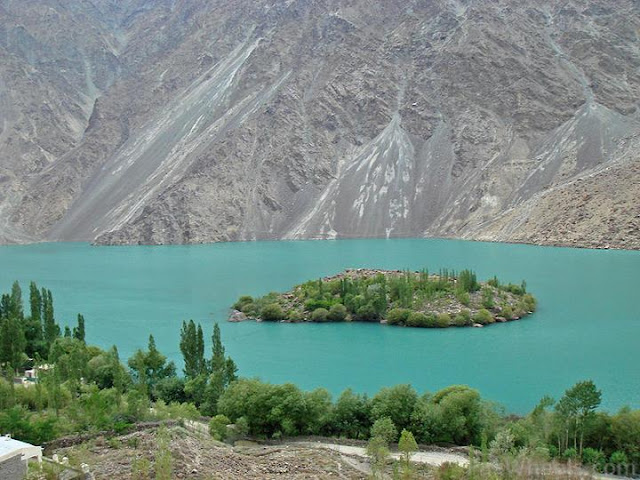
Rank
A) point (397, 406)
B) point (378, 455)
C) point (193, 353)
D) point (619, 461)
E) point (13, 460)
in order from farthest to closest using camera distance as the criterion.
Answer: point (193, 353)
point (397, 406)
point (619, 461)
point (378, 455)
point (13, 460)

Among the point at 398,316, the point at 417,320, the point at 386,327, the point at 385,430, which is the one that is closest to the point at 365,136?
the point at 398,316

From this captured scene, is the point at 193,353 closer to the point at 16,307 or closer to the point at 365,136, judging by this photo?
the point at 16,307

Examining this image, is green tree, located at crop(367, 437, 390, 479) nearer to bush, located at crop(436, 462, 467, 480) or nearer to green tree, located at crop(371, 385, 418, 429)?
bush, located at crop(436, 462, 467, 480)

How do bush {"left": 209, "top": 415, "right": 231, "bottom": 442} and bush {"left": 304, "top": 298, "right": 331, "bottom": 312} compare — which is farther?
bush {"left": 304, "top": 298, "right": 331, "bottom": 312}

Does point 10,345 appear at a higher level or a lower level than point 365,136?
lower


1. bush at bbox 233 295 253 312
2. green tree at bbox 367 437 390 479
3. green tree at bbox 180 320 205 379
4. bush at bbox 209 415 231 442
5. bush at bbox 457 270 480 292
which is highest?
bush at bbox 457 270 480 292

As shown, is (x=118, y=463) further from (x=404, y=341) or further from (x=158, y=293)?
(x=158, y=293)

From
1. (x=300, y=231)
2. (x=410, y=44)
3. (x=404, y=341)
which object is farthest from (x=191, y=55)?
(x=404, y=341)

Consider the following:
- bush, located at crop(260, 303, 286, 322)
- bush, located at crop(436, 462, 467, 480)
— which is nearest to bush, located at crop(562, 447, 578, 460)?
bush, located at crop(436, 462, 467, 480)
